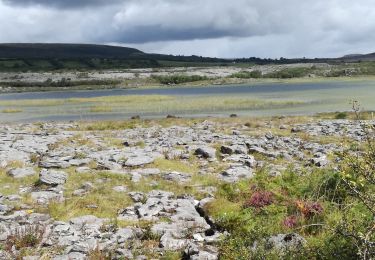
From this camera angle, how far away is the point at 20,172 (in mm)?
22984

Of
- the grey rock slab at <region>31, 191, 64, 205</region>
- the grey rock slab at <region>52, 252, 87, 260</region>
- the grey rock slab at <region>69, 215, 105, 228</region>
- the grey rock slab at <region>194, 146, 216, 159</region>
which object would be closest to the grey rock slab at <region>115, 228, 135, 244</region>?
the grey rock slab at <region>69, 215, 105, 228</region>

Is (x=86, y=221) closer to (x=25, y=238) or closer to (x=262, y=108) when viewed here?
(x=25, y=238)

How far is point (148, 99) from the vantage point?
118 metres

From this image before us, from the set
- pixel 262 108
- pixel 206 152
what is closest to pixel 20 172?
pixel 206 152

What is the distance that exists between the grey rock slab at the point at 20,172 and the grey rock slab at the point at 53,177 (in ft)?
4.38

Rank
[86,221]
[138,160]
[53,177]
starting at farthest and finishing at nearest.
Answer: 1. [138,160]
2. [53,177]
3. [86,221]

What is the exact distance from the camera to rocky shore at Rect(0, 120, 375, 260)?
13.0 meters

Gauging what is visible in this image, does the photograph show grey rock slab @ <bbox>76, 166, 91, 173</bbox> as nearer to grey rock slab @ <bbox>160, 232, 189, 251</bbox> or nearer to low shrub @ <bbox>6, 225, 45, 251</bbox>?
low shrub @ <bbox>6, 225, 45, 251</bbox>

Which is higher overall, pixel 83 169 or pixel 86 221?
pixel 86 221

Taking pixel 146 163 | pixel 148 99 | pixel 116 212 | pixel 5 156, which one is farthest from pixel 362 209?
pixel 148 99

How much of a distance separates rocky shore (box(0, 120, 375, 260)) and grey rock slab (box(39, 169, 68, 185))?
0.15 ft

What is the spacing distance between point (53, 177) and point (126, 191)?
153 inches

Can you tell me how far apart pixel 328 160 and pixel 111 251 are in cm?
1572

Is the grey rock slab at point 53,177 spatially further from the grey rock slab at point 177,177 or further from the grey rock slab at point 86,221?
the grey rock slab at point 86,221
